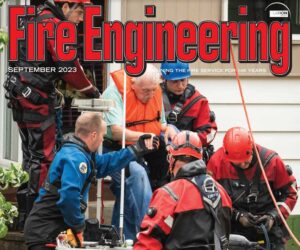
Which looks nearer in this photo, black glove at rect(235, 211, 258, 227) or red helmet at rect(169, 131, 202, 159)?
red helmet at rect(169, 131, 202, 159)

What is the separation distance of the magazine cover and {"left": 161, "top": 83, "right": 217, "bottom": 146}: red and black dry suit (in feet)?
0.04

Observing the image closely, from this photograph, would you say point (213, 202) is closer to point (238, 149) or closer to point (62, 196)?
point (62, 196)

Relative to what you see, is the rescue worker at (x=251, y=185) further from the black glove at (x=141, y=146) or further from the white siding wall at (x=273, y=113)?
the white siding wall at (x=273, y=113)

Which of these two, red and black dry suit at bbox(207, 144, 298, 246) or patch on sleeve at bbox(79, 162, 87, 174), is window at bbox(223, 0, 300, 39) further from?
patch on sleeve at bbox(79, 162, 87, 174)

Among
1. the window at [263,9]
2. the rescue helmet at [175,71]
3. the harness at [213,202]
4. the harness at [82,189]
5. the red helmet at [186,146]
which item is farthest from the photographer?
the window at [263,9]

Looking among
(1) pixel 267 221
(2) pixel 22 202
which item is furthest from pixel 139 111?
(1) pixel 267 221

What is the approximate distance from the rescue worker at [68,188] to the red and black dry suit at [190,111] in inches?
76.0

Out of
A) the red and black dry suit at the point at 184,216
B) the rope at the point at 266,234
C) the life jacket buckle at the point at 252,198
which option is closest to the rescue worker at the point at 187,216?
the red and black dry suit at the point at 184,216

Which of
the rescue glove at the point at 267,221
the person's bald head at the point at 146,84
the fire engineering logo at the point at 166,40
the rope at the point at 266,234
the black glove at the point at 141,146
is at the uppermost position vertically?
the fire engineering logo at the point at 166,40

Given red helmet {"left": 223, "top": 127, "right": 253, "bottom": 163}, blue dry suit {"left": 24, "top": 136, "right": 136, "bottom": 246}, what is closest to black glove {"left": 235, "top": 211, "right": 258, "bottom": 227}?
red helmet {"left": 223, "top": 127, "right": 253, "bottom": 163}

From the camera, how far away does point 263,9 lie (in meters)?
14.1

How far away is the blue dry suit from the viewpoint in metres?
9.91

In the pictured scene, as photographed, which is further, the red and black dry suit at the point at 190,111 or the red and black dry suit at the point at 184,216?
the red and black dry suit at the point at 190,111

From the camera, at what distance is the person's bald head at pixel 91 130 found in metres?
10.1
